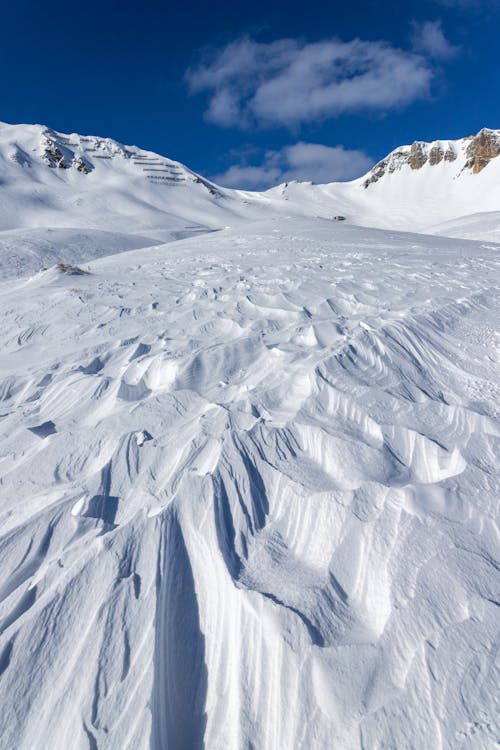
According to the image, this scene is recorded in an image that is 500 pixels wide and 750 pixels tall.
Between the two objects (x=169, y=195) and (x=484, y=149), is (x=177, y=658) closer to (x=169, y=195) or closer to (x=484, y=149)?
(x=169, y=195)

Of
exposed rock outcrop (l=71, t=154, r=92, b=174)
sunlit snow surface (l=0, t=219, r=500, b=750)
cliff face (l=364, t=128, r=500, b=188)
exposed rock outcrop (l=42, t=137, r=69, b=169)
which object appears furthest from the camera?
cliff face (l=364, t=128, r=500, b=188)

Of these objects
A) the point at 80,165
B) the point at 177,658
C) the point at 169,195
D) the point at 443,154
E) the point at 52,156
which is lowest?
the point at 177,658

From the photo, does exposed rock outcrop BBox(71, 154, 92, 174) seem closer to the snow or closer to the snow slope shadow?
the snow

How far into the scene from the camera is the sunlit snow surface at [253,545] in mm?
1323

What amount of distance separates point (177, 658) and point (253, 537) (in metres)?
Result: 0.60

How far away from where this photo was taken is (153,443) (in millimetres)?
2549

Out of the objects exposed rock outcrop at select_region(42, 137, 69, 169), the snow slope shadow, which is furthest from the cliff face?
the snow slope shadow

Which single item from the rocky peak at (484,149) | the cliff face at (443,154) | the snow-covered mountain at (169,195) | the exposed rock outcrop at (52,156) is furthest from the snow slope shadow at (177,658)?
the rocky peak at (484,149)

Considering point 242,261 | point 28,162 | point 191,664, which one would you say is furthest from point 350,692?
point 28,162

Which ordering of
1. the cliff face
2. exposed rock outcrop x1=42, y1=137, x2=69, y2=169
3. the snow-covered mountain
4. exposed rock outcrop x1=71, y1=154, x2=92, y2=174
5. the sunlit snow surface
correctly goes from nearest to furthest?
the sunlit snow surface < the snow-covered mountain < exposed rock outcrop x1=42, y1=137, x2=69, y2=169 < exposed rock outcrop x1=71, y1=154, x2=92, y2=174 < the cliff face

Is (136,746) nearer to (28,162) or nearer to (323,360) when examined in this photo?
(323,360)

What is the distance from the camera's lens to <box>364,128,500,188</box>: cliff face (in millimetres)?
89188

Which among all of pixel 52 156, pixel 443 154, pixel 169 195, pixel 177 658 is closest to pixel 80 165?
pixel 52 156

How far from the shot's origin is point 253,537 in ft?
6.43
